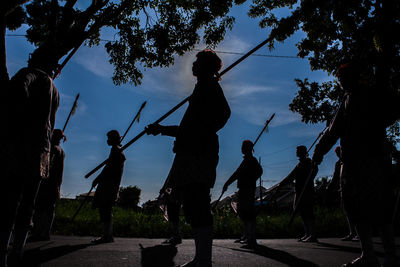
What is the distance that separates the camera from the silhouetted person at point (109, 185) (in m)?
5.33

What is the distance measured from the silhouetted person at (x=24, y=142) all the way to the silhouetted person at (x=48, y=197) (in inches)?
122

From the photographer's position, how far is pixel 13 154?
211 cm

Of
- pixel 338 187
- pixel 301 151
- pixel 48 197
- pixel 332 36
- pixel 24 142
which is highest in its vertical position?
pixel 332 36

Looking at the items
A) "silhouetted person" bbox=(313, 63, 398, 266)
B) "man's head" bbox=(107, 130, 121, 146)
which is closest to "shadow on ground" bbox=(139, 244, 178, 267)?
"silhouetted person" bbox=(313, 63, 398, 266)

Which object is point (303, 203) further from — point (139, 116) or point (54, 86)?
point (54, 86)

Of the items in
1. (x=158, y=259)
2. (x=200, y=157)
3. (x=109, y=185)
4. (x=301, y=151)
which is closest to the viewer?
(x=200, y=157)

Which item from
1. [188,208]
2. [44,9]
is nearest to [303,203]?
[188,208]

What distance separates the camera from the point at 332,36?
997cm

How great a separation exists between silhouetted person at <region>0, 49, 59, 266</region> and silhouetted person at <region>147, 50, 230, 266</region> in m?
1.09

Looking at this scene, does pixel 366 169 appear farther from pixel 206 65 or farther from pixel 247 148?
pixel 247 148

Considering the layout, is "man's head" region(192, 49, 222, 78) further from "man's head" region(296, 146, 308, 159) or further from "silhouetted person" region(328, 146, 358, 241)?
"silhouetted person" region(328, 146, 358, 241)

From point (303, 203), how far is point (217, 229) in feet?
8.30

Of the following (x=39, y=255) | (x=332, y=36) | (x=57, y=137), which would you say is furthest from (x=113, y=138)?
(x=332, y=36)

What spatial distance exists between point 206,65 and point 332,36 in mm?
9212
